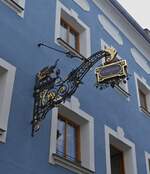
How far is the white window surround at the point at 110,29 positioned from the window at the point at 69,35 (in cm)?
161

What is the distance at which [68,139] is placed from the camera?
8.98 meters

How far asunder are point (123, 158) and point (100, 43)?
3.25 metres

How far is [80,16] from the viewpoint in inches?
458

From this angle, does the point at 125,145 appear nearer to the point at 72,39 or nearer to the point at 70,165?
the point at 70,165

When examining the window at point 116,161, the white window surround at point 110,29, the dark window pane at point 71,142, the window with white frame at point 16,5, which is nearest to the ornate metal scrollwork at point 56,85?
the dark window pane at point 71,142

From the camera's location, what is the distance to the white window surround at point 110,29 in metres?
12.9

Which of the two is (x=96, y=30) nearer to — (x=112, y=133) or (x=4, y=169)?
(x=112, y=133)

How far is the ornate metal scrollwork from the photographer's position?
7.70m

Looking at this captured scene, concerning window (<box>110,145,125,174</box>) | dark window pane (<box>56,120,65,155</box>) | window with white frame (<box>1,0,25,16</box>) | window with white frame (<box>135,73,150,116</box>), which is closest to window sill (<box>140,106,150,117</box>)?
window with white frame (<box>135,73,150,116</box>)

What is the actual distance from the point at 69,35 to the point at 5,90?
12.9ft

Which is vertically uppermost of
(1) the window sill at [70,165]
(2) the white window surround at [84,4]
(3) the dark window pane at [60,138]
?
(2) the white window surround at [84,4]

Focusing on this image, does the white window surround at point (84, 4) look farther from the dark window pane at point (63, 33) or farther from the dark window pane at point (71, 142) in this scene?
the dark window pane at point (71, 142)

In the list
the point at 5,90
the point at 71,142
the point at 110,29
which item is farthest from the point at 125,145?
the point at 5,90

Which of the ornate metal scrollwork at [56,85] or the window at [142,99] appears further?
the window at [142,99]
